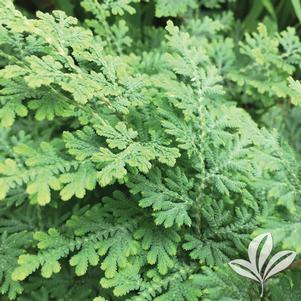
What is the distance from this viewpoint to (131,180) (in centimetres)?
151

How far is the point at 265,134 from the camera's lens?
1511 millimetres

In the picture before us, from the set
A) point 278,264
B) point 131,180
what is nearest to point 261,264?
point 278,264

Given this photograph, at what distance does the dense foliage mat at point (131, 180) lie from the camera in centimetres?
138

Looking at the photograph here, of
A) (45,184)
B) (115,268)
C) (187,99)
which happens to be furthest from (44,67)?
(115,268)

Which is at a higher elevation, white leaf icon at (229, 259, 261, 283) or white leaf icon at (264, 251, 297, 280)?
white leaf icon at (264, 251, 297, 280)

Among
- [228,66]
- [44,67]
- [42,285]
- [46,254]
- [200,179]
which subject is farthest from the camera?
[228,66]

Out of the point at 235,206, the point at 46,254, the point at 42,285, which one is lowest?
the point at 42,285

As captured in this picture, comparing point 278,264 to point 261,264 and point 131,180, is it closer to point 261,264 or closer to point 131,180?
point 261,264

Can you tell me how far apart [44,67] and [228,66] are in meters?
0.94

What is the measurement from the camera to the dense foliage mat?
4.54 feet

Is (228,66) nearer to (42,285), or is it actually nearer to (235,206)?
(235,206)

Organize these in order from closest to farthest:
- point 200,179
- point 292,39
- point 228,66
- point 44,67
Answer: point 44,67, point 200,179, point 292,39, point 228,66

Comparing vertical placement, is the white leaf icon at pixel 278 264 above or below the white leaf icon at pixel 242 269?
above

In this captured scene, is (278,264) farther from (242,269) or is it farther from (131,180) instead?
(131,180)
